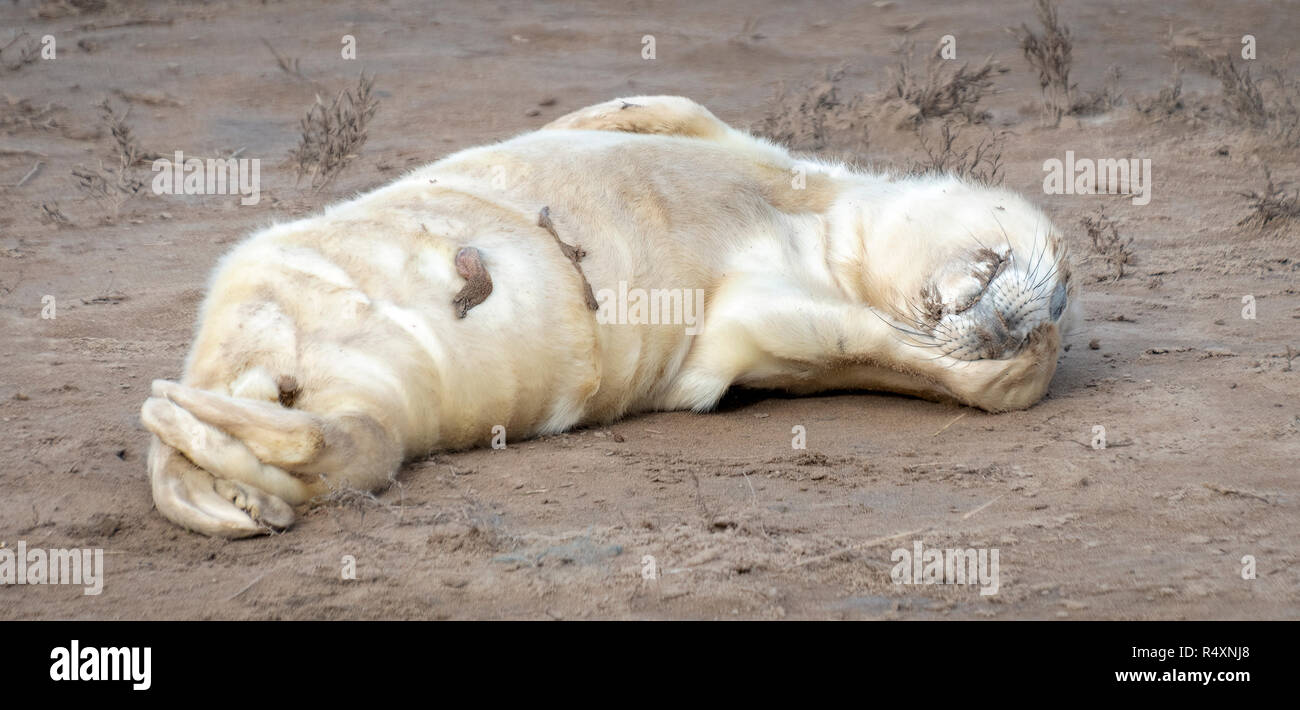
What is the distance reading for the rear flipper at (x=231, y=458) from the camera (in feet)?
10.5

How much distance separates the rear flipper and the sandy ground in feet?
0.27

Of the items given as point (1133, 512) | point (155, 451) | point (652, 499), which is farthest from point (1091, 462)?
point (155, 451)

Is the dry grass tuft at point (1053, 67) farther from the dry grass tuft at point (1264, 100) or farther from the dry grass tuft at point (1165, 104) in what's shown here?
the dry grass tuft at point (1264, 100)

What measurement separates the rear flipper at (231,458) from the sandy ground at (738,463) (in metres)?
0.08

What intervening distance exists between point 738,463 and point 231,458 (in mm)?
1435

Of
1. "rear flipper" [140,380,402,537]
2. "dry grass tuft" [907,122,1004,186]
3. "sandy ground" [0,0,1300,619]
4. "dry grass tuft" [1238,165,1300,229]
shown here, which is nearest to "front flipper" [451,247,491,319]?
"sandy ground" [0,0,1300,619]

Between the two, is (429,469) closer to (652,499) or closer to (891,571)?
(652,499)

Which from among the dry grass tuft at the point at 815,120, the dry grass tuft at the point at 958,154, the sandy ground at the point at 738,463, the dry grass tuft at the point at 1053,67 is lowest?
the sandy ground at the point at 738,463

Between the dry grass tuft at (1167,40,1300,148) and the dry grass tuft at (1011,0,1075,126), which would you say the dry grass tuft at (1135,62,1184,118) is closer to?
the dry grass tuft at (1167,40,1300,148)

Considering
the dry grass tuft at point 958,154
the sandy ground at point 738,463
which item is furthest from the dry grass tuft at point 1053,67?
the dry grass tuft at point 958,154

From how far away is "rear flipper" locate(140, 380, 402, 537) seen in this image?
3193 millimetres

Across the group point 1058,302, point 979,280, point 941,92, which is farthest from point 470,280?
point 941,92

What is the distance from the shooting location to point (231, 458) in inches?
127

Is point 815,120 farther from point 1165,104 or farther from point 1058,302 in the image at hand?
point 1058,302
